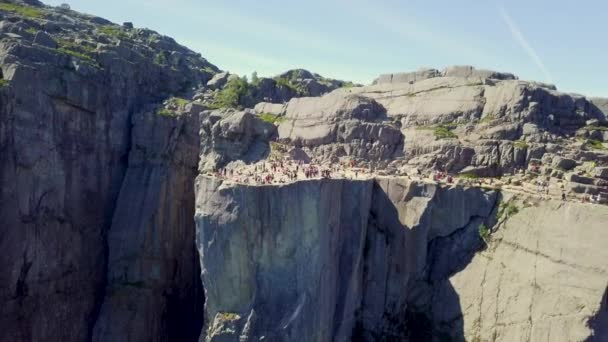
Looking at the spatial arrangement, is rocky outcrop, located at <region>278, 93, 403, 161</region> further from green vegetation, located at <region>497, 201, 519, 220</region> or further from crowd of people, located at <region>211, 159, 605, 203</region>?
green vegetation, located at <region>497, 201, 519, 220</region>

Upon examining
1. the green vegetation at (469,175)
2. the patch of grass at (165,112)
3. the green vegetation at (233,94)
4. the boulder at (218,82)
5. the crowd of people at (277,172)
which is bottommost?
the crowd of people at (277,172)

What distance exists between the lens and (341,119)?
4272 centimetres

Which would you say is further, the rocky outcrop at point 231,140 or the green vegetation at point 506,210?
the rocky outcrop at point 231,140

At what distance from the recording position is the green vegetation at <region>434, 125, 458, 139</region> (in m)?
39.8

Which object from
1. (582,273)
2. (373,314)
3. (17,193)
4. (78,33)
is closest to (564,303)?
(582,273)

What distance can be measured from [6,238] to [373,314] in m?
28.7

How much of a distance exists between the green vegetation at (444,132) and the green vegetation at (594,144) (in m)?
9.26

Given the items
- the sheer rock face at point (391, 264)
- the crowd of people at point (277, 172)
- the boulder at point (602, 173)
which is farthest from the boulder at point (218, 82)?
the boulder at point (602, 173)

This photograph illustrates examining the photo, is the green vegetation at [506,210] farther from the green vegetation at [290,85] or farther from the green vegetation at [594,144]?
the green vegetation at [290,85]

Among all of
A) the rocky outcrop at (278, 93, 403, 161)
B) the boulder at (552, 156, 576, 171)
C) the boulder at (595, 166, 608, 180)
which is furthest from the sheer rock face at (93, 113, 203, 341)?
the boulder at (595, 166, 608, 180)

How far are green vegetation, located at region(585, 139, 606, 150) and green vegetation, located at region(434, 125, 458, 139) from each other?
30.4 feet

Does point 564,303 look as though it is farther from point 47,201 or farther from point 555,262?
point 47,201

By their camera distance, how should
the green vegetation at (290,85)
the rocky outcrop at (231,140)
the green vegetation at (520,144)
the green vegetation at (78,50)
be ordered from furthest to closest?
1. the green vegetation at (290,85)
2. the green vegetation at (78,50)
3. the rocky outcrop at (231,140)
4. the green vegetation at (520,144)

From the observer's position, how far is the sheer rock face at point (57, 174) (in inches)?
1630
